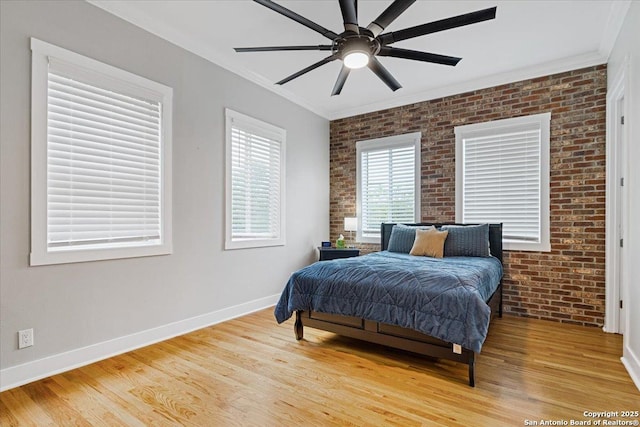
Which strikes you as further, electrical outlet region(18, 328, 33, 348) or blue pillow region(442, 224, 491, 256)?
blue pillow region(442, 224, 491, 256)

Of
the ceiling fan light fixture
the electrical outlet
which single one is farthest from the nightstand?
the electrical outlet

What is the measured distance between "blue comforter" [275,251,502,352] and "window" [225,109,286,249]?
1.33 m

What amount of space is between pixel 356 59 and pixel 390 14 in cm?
45

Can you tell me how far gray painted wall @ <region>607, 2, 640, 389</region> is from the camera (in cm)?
242

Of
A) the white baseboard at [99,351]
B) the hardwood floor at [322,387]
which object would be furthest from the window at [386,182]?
the white baseboard at [99,351]

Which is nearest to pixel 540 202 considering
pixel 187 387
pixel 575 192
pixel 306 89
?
pixel 575 192

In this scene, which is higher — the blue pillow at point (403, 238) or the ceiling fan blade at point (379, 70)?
the ceiling fan blade at point (379, 70)

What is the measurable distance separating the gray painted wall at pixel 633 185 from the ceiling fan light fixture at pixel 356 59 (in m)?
1.97

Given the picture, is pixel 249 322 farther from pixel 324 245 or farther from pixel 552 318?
pixel 552 318

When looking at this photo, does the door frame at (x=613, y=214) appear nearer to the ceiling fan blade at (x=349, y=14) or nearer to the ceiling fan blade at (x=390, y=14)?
the ceiling fan blade at (x=390, y=14)

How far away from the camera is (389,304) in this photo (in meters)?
2.59

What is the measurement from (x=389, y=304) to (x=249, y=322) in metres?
1.85

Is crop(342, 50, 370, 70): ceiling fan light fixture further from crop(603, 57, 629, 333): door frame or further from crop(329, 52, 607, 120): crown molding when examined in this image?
crop(603, 57, 629, 333): door frame

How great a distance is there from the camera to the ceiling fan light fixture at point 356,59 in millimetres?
2506
